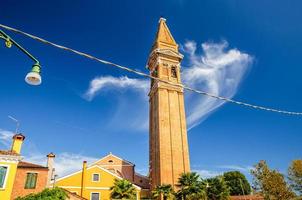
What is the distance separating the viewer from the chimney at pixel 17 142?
980 inches

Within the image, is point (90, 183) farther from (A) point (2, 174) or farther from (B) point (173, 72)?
(B) point (173, 72)

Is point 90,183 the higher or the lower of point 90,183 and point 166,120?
the lower

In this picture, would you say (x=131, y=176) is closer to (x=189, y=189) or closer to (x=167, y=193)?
(x=167, y=193)

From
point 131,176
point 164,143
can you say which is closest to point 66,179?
point 131,176

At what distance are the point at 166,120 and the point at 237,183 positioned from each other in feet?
92.1

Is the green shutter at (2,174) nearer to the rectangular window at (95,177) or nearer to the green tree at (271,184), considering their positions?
the rectangular window at (95,177)

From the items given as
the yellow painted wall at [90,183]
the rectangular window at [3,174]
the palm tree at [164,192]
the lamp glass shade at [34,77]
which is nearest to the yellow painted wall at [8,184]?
the rectangular window at [3,174]

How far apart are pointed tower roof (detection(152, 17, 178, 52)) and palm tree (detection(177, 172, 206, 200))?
26490 millimetres

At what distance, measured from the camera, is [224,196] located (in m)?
29.2

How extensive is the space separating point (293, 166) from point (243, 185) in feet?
98.6

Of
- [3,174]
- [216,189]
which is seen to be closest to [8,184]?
[3,174]

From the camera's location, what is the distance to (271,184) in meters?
26.0

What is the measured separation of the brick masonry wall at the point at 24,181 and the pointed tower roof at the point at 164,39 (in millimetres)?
31086

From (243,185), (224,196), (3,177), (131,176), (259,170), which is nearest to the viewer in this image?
(3,177)
